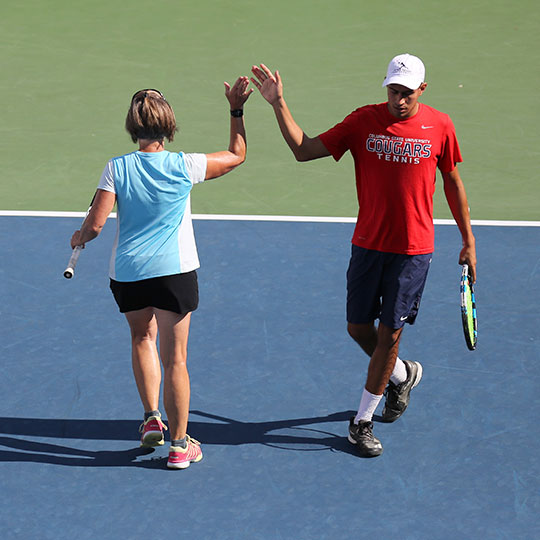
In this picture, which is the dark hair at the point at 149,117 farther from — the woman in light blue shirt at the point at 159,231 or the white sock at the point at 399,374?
the white sock at the point at 399,374

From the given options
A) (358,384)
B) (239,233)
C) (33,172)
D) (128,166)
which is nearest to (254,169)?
(239,233)

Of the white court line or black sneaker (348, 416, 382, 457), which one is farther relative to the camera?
the white court line

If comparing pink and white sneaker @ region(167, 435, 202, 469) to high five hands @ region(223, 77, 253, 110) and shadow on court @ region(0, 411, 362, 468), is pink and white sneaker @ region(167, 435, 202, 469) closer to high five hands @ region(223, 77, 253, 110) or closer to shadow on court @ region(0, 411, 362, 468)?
shadow on court @ region(0, 411, 362, 468)

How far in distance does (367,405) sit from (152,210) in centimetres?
177

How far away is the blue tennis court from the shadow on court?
0.01m

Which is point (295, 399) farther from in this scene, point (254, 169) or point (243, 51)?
point (243, 51)

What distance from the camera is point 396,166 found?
507 cm

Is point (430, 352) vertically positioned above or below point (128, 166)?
below

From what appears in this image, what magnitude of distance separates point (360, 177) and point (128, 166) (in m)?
1.37

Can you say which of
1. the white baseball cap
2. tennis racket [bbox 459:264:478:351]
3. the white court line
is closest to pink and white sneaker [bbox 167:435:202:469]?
tennis racket [bbox 459:264:478:351]

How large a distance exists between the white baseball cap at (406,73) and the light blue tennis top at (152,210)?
3.77ft

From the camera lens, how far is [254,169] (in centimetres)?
958

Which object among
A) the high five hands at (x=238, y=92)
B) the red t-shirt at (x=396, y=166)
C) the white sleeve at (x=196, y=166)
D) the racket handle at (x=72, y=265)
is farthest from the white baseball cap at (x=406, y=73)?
the racket handle at (x=72, y=265)

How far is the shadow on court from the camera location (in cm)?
538
